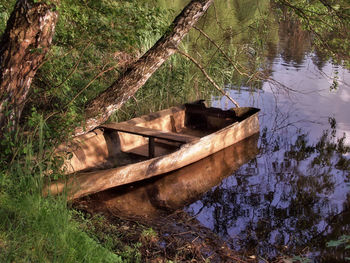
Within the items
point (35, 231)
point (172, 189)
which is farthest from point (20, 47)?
point (172, 189)

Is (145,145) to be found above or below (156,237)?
above

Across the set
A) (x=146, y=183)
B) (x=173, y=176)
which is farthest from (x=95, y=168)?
(x=173, y=176)

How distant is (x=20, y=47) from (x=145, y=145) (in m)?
3.09

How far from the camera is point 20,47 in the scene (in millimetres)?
4000

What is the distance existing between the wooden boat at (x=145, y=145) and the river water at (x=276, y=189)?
10.7 inches

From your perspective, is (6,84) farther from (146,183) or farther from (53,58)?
(146,183)

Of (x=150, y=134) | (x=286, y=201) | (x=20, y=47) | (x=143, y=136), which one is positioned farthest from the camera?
(x=143, y=136)

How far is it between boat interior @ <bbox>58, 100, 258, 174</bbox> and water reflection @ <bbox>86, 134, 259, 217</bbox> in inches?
17.1

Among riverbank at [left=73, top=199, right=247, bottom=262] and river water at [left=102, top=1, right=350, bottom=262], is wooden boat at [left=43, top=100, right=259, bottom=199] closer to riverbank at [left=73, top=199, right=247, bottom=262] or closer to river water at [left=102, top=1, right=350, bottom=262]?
river water at [left=102, top=1, right=350, bottom=262]

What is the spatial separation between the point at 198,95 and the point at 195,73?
0.77m

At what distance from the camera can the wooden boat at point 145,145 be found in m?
4.88

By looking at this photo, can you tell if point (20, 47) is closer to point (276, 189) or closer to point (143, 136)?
point (143, 136)

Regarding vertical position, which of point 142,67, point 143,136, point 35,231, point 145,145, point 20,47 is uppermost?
point 20,47

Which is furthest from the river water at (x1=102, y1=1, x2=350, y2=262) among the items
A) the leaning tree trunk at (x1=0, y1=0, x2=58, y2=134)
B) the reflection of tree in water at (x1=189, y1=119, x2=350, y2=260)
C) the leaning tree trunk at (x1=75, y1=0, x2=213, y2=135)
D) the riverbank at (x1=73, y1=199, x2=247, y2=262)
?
the leaning tree trunk at (x1=0, y1=0, x2=58, y2=134)
